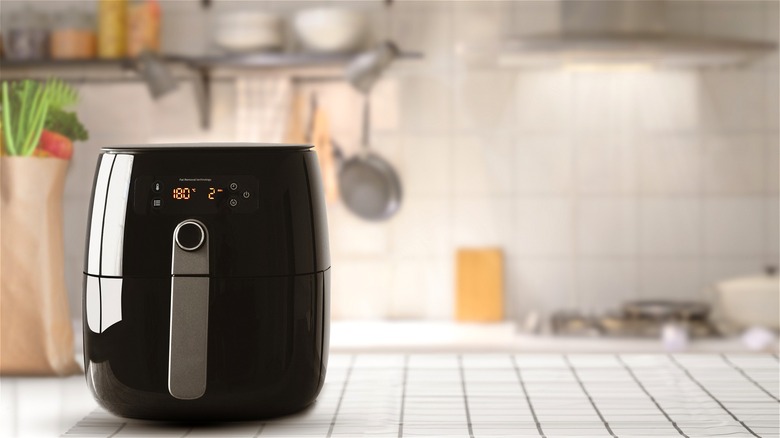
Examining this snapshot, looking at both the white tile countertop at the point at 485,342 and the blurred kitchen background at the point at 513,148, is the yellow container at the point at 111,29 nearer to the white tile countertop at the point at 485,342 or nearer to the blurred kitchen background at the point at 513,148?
the blurred kitchen background at the point at 513,148

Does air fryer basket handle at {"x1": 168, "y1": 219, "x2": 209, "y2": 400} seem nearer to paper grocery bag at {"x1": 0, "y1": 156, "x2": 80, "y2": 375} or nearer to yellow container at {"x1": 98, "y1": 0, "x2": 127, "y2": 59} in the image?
paper grocery bag at {"x1": 0, "y1": 156, "x2": 80, "y2": 375}

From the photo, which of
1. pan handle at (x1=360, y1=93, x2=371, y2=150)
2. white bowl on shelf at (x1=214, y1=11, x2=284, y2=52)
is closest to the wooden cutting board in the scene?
pan handle at (x1=360, y1=93, x2=371, y2=150)

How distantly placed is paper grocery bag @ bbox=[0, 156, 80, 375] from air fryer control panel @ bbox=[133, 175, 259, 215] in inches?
10.1

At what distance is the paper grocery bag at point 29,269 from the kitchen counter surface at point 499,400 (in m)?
0.03

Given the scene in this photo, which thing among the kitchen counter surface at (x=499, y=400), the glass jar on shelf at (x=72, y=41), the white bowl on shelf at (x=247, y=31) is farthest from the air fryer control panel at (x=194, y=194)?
the glass jar on shelf at (x=72, y=41)

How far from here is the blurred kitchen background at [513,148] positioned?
99.9 inches

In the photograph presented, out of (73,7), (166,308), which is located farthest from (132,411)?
(73,7)

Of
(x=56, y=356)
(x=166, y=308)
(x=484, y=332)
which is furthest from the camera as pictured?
(x=484, y=332)

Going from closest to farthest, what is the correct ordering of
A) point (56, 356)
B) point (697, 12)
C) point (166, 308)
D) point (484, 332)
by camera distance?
point (166, 308), point (56, 356), point (484, 332), point (697, 12)

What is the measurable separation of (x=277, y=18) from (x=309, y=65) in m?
0.14

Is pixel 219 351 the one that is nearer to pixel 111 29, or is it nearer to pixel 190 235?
pixel 190 235

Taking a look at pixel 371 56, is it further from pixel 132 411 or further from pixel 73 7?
pixel 132 411

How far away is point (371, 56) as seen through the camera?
2363mm

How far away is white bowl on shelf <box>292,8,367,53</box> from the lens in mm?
2404
